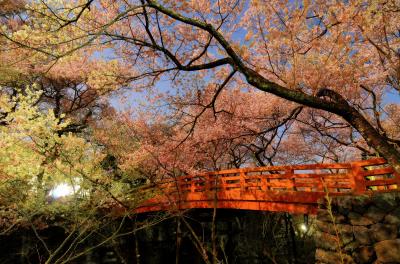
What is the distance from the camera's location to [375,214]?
6.91 metres

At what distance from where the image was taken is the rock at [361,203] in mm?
7160

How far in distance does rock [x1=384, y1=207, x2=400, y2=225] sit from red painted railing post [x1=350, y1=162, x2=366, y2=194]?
939mm

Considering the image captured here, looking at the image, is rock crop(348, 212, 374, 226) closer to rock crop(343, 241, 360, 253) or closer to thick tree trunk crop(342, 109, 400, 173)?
rock crop(343, 241, 360, 253)

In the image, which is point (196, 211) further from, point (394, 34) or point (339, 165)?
point (394, 34)

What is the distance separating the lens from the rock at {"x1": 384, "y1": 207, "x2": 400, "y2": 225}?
21.5 feet

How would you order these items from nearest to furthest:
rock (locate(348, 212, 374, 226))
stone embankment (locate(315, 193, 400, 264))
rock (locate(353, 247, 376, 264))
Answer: stone embankment (locate(315, 193, 400, 264)) < rock (locate(353, 247, 376, 264)) < rock (locate(348, 212, 374, 226))

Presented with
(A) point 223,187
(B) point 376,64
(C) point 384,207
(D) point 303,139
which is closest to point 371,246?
(C) point 384,207

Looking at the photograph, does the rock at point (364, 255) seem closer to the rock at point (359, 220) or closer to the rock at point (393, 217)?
the rock at point (359, 220)

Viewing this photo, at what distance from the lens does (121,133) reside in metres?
21.8

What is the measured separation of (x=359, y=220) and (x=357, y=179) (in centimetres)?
111

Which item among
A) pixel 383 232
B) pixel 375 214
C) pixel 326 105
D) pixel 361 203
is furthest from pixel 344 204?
pixel 326 105

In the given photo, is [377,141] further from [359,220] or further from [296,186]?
[296,186]

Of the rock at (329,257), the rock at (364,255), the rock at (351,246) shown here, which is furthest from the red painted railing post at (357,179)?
the rock at (329,257)

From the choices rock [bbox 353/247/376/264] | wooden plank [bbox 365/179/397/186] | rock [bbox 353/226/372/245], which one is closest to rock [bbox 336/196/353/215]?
rock [bbox 353/226/372/245]
